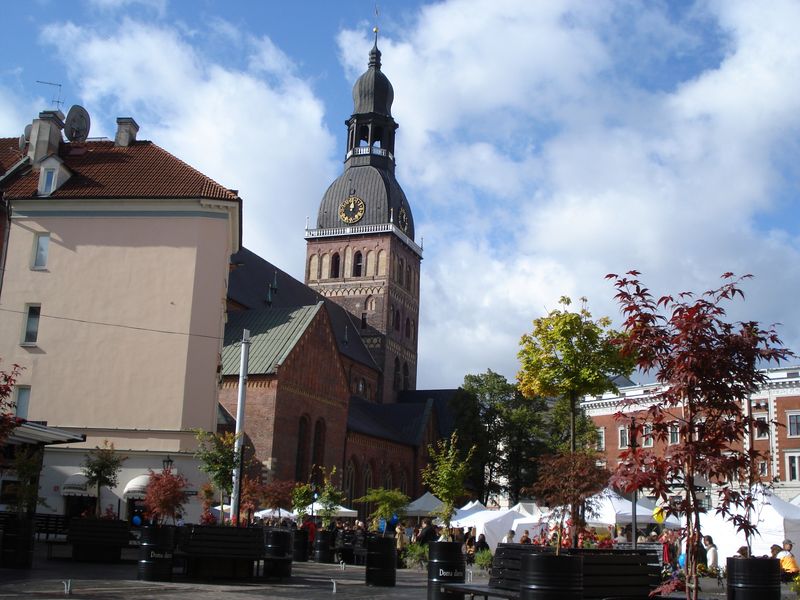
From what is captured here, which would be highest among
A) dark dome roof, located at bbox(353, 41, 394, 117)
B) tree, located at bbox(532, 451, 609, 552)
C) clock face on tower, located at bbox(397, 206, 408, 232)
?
dark dome roof, located at bbox(353, 41, 394, 117)

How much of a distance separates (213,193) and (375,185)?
165 ft

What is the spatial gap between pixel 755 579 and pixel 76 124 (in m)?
40.0

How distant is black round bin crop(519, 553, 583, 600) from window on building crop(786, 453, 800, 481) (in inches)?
1889

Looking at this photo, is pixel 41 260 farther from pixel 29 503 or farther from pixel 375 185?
pixel 375 185

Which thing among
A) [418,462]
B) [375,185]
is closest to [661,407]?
[418,462]

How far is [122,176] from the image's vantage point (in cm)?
3466

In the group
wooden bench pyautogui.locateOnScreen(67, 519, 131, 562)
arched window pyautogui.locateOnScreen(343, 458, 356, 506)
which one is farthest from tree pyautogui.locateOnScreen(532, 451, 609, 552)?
arched window pyautogui.locateOnScreen(343, 458, 356, 506)

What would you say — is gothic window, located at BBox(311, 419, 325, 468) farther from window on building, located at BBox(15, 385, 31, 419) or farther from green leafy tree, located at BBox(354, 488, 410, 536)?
window on building, located at BBox(15, 385, 31, 419)

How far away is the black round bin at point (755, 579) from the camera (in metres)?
10.0

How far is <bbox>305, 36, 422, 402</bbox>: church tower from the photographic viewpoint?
82.8 m

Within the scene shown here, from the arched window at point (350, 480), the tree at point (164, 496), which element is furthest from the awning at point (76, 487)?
the arched window at point (350, 480)

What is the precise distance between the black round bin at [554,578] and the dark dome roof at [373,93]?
249ft

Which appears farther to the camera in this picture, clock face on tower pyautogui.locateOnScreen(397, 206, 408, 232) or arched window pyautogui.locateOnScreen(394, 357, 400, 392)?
clock face on tower pyautogui.locateOnScreen(397, 206, 408, 232)

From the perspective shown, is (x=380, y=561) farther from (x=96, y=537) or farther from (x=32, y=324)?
(x=32, y=324)
